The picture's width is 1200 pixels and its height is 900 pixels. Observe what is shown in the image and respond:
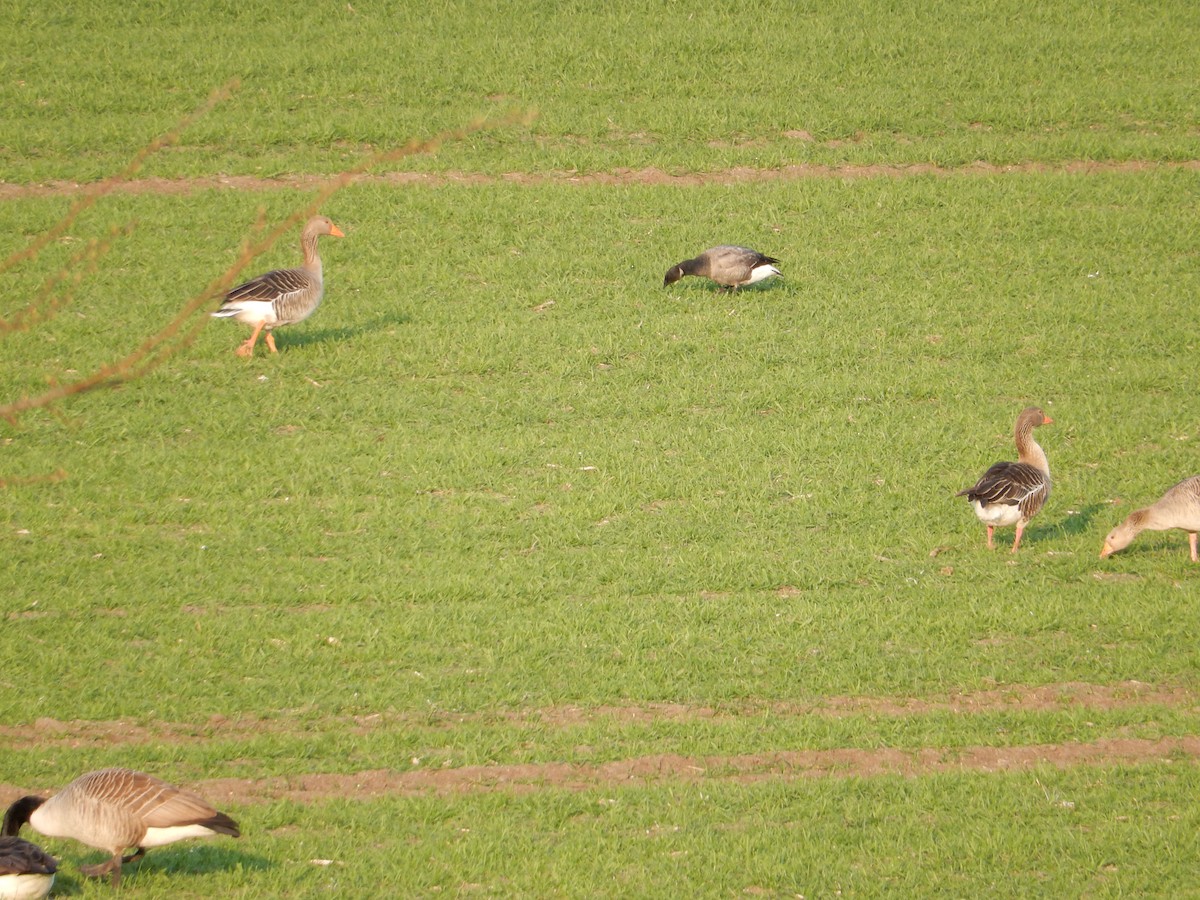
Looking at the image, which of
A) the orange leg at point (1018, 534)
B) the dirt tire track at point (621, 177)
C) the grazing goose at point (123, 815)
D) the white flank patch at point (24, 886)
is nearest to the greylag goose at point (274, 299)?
the dirt tire track at point (621, 177)

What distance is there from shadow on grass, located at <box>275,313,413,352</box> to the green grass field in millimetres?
68

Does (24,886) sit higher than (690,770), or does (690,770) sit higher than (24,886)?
(690,770)

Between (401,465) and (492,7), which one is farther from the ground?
(492,7)

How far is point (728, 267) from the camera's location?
1728cm

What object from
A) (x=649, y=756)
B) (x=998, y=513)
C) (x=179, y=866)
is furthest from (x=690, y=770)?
(x=998, y=513)

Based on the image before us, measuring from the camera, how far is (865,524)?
493 inches

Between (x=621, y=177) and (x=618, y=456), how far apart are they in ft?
28.9

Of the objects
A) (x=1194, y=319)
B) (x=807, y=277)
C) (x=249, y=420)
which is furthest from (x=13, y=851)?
(x=1194, y=319)

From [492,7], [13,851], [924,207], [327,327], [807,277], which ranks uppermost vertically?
[492,7]

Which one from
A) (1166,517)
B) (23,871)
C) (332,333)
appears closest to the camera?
(23,871)

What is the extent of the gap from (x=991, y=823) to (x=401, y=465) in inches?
294

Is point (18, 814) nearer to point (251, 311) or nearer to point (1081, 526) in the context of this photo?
point (251, 311)

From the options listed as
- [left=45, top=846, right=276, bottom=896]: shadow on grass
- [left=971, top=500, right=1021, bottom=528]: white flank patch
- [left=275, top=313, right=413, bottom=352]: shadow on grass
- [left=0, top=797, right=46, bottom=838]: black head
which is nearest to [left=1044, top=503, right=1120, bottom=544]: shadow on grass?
[left=971, top=500, right=1021, bottom=528]: white flank patch

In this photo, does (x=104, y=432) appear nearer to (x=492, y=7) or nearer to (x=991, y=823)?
(x=991, y=823)
